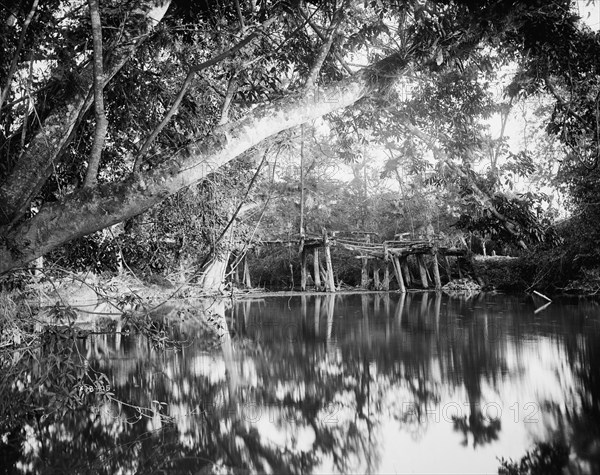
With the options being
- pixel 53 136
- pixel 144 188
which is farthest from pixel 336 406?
pixel 53 136

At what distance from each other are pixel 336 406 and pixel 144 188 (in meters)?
2.91

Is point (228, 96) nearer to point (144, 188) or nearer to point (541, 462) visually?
point (144, 188)

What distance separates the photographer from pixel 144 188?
3.60 metres

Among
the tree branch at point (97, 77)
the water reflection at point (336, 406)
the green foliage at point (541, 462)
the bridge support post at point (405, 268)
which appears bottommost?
the green foliage at point (541, 462)

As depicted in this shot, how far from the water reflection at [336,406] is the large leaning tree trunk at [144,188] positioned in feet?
5.31

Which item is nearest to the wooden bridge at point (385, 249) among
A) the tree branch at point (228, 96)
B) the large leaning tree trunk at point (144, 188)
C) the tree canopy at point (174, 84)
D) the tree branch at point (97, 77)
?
the tree canopy at point (174, 84)

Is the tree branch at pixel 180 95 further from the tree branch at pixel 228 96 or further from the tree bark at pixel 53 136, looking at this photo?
the tree branch at pixel 228 96

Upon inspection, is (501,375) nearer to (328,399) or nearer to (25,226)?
(328,399)

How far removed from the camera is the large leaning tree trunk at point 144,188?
3.45 metres

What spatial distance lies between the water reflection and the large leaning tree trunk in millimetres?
1620

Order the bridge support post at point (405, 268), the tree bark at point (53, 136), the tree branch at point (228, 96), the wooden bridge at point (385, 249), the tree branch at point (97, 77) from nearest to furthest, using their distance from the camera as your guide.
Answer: the tree branch at point (97, 77) → the tree bark at point (53, 136) → the tree branch at point (228, 96) → the wooden bridge at point (385, 249) → the bridge support post at point (405, 268)

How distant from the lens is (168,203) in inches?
248

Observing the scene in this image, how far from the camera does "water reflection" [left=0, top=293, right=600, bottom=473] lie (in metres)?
3.55

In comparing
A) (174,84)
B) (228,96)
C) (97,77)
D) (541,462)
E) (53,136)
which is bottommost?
(541,462)
